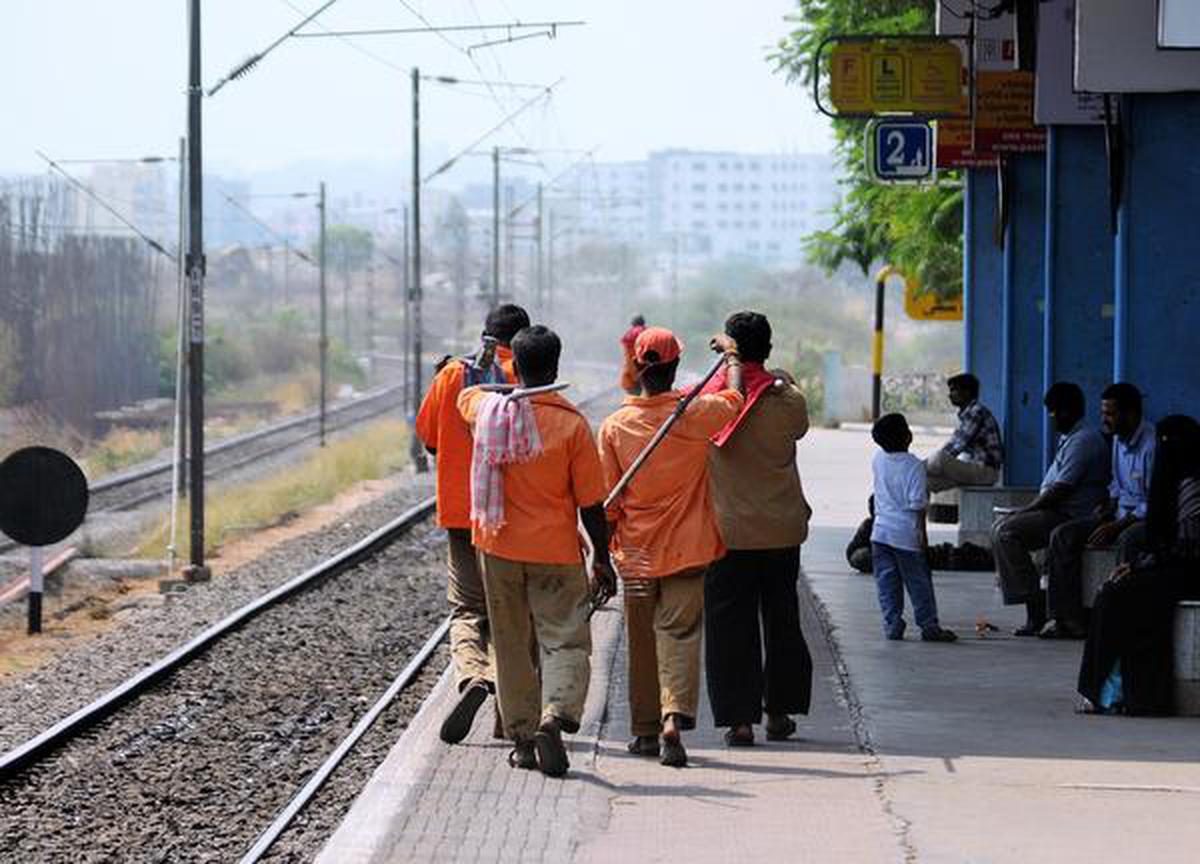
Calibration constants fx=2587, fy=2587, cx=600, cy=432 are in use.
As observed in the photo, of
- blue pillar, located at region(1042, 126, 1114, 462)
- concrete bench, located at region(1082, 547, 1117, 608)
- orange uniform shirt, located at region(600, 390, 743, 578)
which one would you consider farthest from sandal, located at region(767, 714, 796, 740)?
blue pillar, located at region(1042, 126, 1114, 462)

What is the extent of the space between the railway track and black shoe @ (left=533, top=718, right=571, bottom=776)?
1.00 meters

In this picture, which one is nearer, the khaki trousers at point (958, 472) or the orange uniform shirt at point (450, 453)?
the orange uniform shirt at point (450, 453)

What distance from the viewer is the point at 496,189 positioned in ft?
216

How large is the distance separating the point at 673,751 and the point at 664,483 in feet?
3.66

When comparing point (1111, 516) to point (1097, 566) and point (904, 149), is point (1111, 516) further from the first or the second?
point (904, 149)

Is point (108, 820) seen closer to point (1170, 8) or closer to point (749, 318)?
point (749, 318)

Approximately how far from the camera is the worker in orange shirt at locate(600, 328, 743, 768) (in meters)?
10.5

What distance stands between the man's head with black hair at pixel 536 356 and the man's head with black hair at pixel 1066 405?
18.4 feet

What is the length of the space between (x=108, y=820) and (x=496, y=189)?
2166 inches

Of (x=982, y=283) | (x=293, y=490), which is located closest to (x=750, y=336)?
(x=982, y=283)

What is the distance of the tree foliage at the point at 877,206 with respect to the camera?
91.6 ft

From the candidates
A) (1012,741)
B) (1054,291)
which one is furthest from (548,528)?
(1054,291)

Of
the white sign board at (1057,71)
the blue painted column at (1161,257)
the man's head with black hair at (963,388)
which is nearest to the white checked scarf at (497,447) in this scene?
the blue painted column at (1161,257)

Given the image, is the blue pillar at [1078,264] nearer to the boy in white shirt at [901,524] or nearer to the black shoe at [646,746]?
the boy in white shirt at [901,524]
